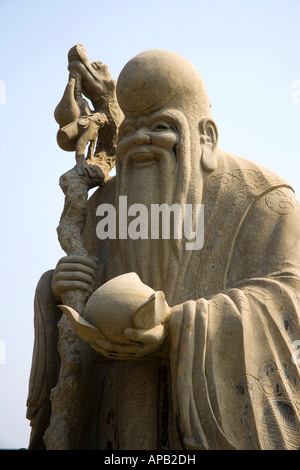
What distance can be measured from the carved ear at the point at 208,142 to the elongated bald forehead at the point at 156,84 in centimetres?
11

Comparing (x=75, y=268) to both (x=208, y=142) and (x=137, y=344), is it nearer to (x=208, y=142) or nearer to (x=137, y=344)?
(x=137, y=344)

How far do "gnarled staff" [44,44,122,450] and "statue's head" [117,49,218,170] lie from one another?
0.56 m

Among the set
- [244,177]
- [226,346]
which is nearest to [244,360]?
[226,346]

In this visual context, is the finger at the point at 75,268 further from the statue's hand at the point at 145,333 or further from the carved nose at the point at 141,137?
the carved nose at the point at 141,137

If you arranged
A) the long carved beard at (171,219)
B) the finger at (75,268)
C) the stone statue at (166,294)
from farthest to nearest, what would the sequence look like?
the finger at (75,268) → the long carved beard at (171,219) → the stone statue at (166,294)

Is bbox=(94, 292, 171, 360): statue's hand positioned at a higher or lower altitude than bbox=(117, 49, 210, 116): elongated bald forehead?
lower

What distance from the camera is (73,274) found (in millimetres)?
5812

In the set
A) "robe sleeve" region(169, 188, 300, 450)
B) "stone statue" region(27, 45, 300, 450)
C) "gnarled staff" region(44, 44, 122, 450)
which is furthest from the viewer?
"gnarled staff" region(44, 44, 122, 450)

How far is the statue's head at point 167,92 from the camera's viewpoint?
19.8 ft

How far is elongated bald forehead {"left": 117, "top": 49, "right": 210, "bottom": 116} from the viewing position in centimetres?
602

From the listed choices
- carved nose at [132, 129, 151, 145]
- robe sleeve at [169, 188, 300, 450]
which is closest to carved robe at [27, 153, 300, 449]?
robe sleeve at [169, 188, 300, 450]

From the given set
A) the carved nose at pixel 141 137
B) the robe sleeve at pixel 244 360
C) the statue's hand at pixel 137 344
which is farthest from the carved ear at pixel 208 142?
the statue's hand at pixel 137 344

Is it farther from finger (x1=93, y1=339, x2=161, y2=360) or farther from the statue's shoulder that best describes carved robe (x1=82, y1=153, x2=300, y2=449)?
finger (x1=93, y1=339, x2=161, y2=360)
